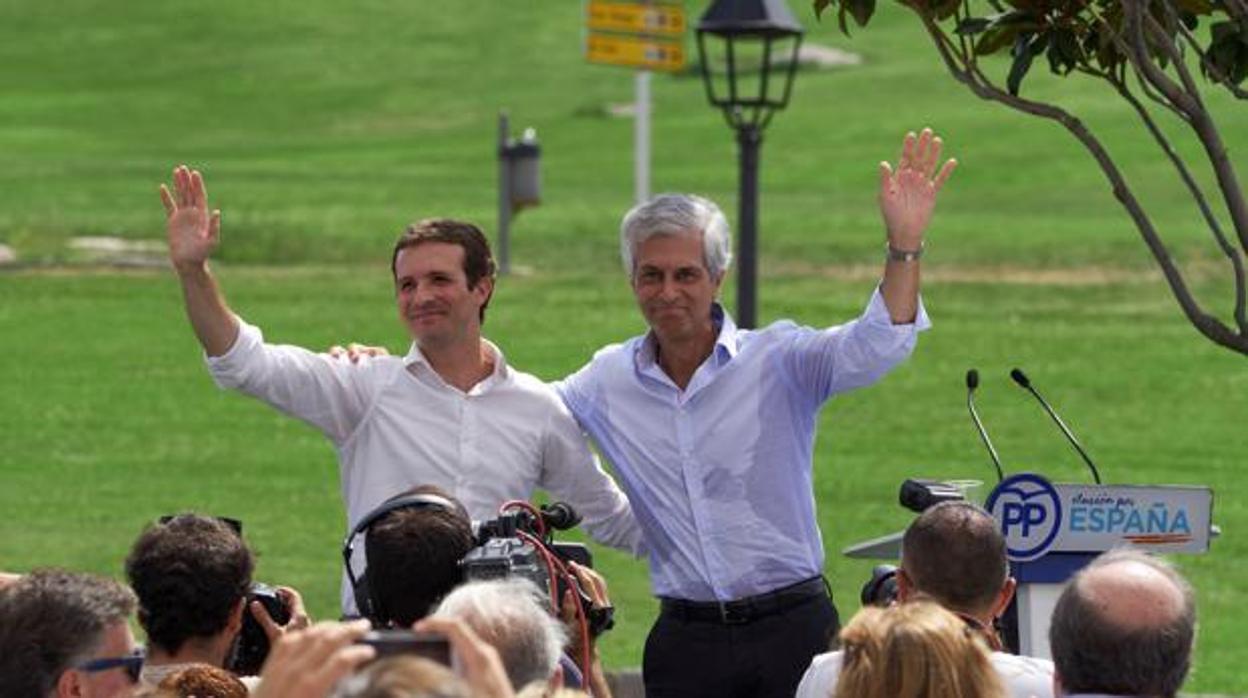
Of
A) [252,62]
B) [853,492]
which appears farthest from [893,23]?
[853,492]

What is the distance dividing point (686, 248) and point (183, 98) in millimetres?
69863

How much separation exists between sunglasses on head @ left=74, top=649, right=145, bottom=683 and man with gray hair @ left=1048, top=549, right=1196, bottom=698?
1659 millimetres

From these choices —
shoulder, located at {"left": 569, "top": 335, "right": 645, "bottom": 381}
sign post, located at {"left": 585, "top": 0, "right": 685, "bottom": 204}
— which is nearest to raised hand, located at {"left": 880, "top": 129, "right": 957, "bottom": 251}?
shoulder, located at {"left": 569, "top": 335, "right": 645, "bottom": 381}

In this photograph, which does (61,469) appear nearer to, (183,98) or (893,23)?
(183,98)

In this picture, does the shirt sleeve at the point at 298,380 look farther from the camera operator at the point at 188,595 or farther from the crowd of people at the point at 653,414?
→ the camera operator at the point at 188,595

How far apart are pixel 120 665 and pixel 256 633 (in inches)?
54.3

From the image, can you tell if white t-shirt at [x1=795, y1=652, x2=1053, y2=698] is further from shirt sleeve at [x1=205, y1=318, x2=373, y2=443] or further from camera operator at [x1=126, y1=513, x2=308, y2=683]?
shirt sleeve at [x1=205, y1=318, x2=373, y2=443]

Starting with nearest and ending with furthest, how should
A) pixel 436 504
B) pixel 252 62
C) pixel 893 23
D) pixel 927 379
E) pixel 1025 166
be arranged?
1. pixel 436 504
2. pixel 927 379
3. pixel 1025 166
4. pixel 252 62
5. pixel 893 23

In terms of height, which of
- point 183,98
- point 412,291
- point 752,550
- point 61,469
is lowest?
point 183,98

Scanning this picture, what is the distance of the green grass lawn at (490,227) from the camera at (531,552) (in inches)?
253

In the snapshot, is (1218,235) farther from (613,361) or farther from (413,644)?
(413,644)

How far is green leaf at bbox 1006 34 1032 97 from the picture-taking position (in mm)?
7578

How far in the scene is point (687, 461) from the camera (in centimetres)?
775

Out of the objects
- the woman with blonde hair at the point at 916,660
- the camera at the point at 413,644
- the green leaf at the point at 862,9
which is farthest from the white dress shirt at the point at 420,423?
the camera at the point at 413,644
